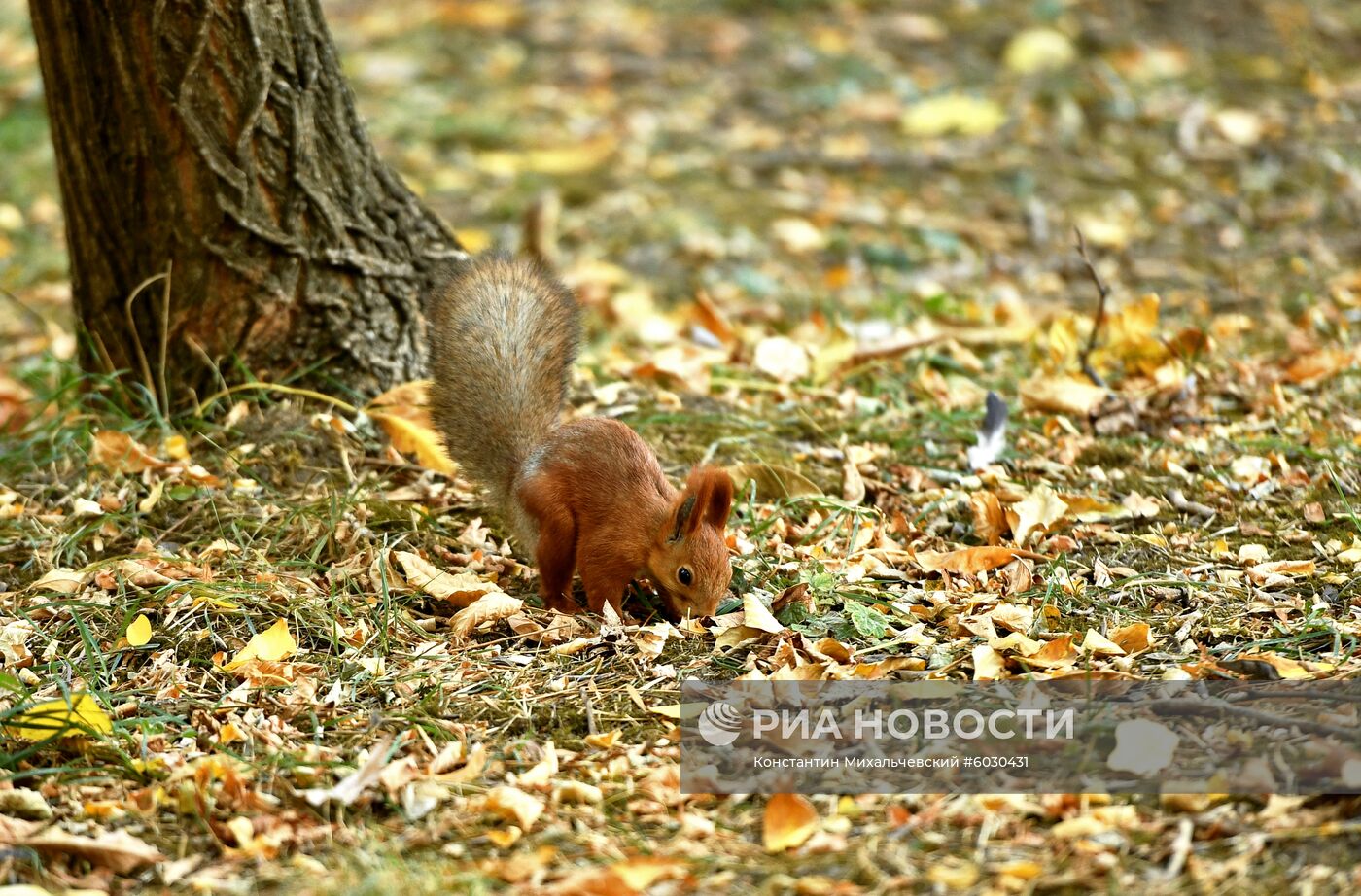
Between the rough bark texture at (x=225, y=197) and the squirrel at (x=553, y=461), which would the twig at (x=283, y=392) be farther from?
the squirrel at (x=553, y=461)

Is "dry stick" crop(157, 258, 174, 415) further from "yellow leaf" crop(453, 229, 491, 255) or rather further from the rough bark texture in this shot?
"yellow leaf" crop(453, 229, 491, 255)

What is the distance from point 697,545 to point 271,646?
0.90 m

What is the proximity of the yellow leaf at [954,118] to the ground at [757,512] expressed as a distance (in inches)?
0.9

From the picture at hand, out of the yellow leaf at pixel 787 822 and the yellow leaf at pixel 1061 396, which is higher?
the yellow leaf at pixel 787 822

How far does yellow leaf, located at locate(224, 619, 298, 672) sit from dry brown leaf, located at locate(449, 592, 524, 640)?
1.09 ft

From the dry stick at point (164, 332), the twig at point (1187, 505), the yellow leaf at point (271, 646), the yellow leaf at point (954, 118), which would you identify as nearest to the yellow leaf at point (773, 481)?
the twig at point (1187, 505)

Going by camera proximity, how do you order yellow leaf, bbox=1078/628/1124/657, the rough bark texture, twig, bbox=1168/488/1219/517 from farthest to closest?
the rough bark texture, twig, bbox=1168/488/1219/517, yellow leaf, bbox=1078/628/1124/657

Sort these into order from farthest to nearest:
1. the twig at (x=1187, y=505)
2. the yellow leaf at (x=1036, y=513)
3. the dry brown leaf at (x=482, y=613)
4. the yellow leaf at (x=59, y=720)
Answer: the twig at (x=1187, y=505) < the yellow leaf at (x=1036, y=513) < the dry brown leaf at (x=482, y=613) < the yellow leaf at (x=59, y=720)

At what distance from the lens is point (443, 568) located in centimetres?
329

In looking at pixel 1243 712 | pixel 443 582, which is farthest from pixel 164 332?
pixel 1243 712

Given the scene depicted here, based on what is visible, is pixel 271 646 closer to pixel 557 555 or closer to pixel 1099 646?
pixel 557 555

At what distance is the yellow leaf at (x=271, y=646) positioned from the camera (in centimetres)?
284

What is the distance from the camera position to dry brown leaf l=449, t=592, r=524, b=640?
9.75 ft

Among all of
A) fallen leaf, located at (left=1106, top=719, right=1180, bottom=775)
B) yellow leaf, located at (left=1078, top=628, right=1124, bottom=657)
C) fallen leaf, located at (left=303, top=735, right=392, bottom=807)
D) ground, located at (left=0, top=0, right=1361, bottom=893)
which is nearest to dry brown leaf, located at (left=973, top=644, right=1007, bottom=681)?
ground, located at (left=0, top=0, right=1361, bottom=893)
